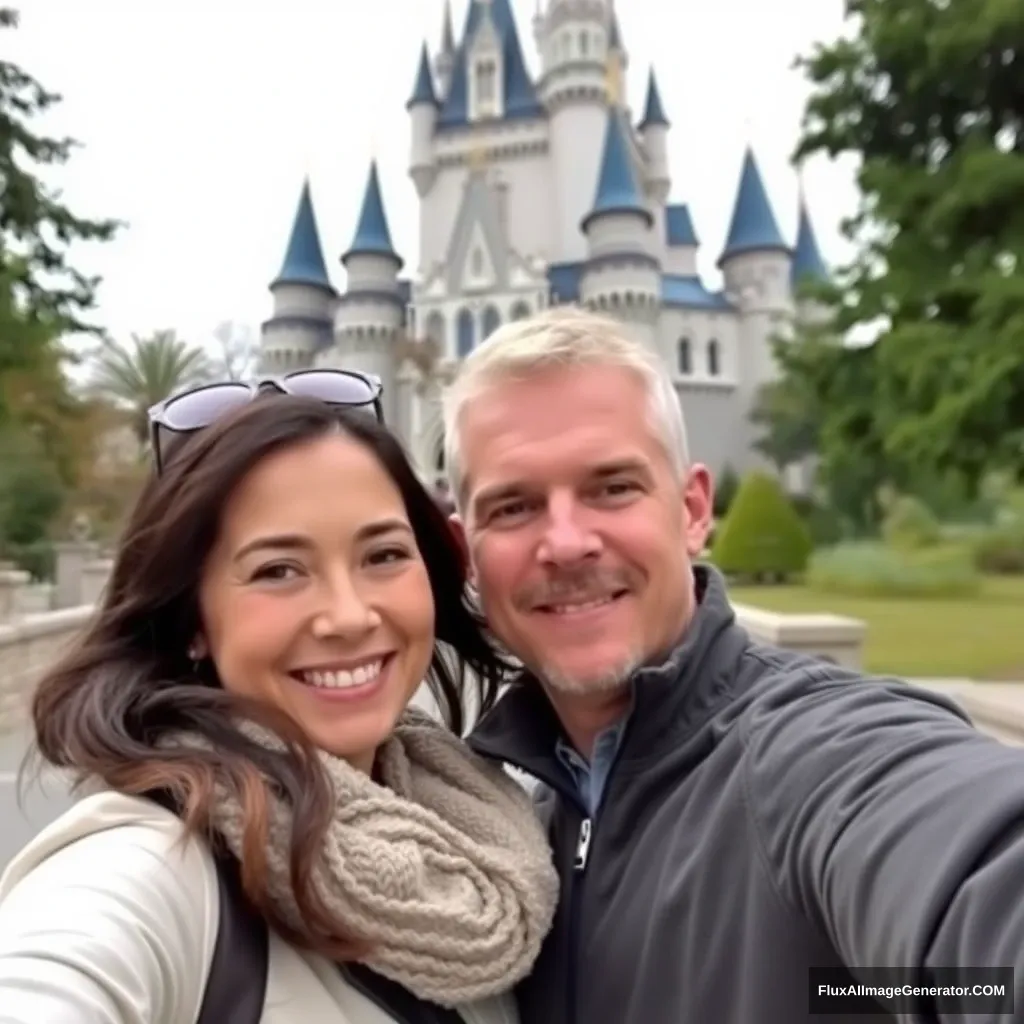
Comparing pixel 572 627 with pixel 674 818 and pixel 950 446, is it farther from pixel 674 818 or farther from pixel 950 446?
pixel 950 446

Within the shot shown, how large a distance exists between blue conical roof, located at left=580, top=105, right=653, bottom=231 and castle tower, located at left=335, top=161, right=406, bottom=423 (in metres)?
11.3

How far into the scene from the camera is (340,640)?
1.39m

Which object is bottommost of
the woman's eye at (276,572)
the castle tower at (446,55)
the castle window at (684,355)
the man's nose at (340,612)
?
the man's nose at (340,612)

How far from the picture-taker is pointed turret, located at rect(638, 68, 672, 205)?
64.4 meters

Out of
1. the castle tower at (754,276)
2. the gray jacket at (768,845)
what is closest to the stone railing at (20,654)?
the gray jacket at (768,845)

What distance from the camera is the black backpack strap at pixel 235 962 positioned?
1053 mm

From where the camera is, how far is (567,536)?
1.55m

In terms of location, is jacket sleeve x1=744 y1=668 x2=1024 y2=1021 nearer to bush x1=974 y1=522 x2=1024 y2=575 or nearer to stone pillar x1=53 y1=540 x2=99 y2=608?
stone pillar x1=53 y1=540 x2=99 y2=608

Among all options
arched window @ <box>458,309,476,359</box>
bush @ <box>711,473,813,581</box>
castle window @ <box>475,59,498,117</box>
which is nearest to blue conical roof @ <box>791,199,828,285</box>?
castle window @ <box>475,59,498,117</box>

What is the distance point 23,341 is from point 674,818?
36.3 ft

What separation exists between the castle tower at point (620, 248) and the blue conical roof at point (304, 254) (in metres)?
17.0

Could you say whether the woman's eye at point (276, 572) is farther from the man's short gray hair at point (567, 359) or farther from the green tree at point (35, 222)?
the green tree at point (35, 222)

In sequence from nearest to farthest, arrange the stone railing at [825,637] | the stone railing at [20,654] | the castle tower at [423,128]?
the stone railing at [825,637]
the stone railing at [20,654]
the castle tower at [423,128]

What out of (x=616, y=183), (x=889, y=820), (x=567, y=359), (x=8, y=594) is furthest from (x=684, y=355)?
(x=889, y=820)
